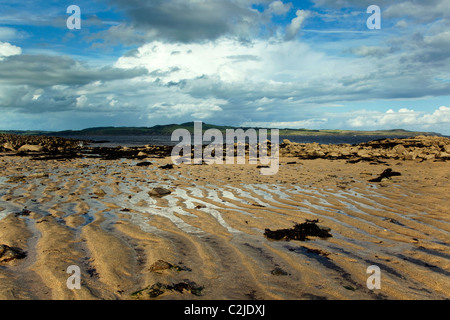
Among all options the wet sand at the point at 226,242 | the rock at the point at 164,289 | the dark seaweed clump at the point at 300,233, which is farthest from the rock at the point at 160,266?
the dark seaweed clump at the point at 300,233

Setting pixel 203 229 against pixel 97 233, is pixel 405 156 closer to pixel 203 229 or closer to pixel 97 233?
pixel 203 229

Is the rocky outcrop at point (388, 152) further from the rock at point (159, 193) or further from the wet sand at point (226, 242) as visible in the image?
the rock at point (159, 193)

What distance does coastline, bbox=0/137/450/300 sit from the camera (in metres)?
3.99

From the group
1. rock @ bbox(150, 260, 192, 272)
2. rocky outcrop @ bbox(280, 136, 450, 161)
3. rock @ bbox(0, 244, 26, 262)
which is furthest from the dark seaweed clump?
rocky outcrop @ bbox(280, 136, 450, 161)

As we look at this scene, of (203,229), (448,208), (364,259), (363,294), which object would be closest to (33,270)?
(203,229)

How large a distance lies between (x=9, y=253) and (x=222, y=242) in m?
3.65

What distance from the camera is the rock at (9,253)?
4.76 m

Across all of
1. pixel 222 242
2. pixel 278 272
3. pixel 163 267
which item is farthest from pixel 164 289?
pixel 222 242

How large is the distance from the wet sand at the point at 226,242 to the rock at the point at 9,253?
0.14 meters

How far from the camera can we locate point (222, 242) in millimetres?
5871

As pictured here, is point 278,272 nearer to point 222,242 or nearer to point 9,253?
point 222,242

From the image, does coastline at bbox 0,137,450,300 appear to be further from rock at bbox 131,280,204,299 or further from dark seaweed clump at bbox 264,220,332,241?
dark seaweed clump at bbox 264,220,332,241
